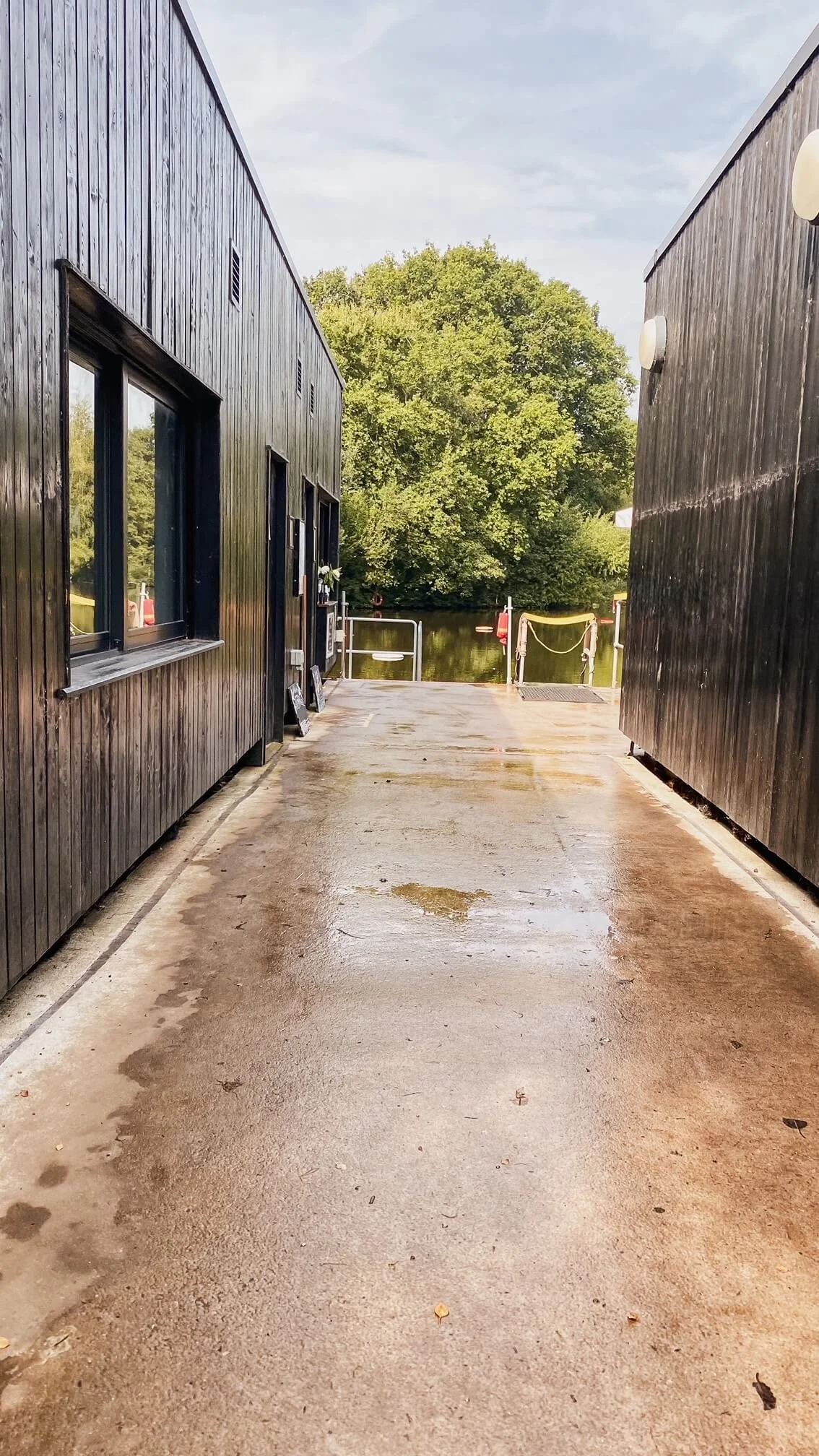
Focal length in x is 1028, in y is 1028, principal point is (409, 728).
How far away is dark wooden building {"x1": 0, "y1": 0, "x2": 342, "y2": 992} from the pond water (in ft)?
43.6

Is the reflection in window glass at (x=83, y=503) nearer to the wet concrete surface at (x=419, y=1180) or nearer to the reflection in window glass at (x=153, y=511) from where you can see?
the reflection in window glass at (x=153, y=511)

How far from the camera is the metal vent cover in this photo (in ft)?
36.1

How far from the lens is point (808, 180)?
3848mm

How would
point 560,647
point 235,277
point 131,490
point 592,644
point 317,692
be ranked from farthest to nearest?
point 560,647 < point 592,644 < point 317,692 < point 235,277 < point 131,490

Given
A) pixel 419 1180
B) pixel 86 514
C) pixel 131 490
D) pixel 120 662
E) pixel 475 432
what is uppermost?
pixel 475 432

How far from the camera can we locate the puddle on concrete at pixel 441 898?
3645 mm

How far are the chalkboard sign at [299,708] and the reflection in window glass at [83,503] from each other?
402 centimetres

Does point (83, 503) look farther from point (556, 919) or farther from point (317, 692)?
point (317, 692)

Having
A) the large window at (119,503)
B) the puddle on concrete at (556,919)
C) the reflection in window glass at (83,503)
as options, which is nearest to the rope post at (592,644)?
the large window at (119,503)

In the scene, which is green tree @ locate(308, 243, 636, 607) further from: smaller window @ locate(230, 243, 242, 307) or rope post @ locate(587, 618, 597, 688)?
smaller window @ locate(230, 243, 242, 307)

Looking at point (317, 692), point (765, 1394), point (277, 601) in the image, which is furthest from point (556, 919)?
point (317, 692)

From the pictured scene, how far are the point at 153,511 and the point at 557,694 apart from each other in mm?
7655

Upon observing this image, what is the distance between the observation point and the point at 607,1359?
60.4 inches

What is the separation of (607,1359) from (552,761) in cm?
553
